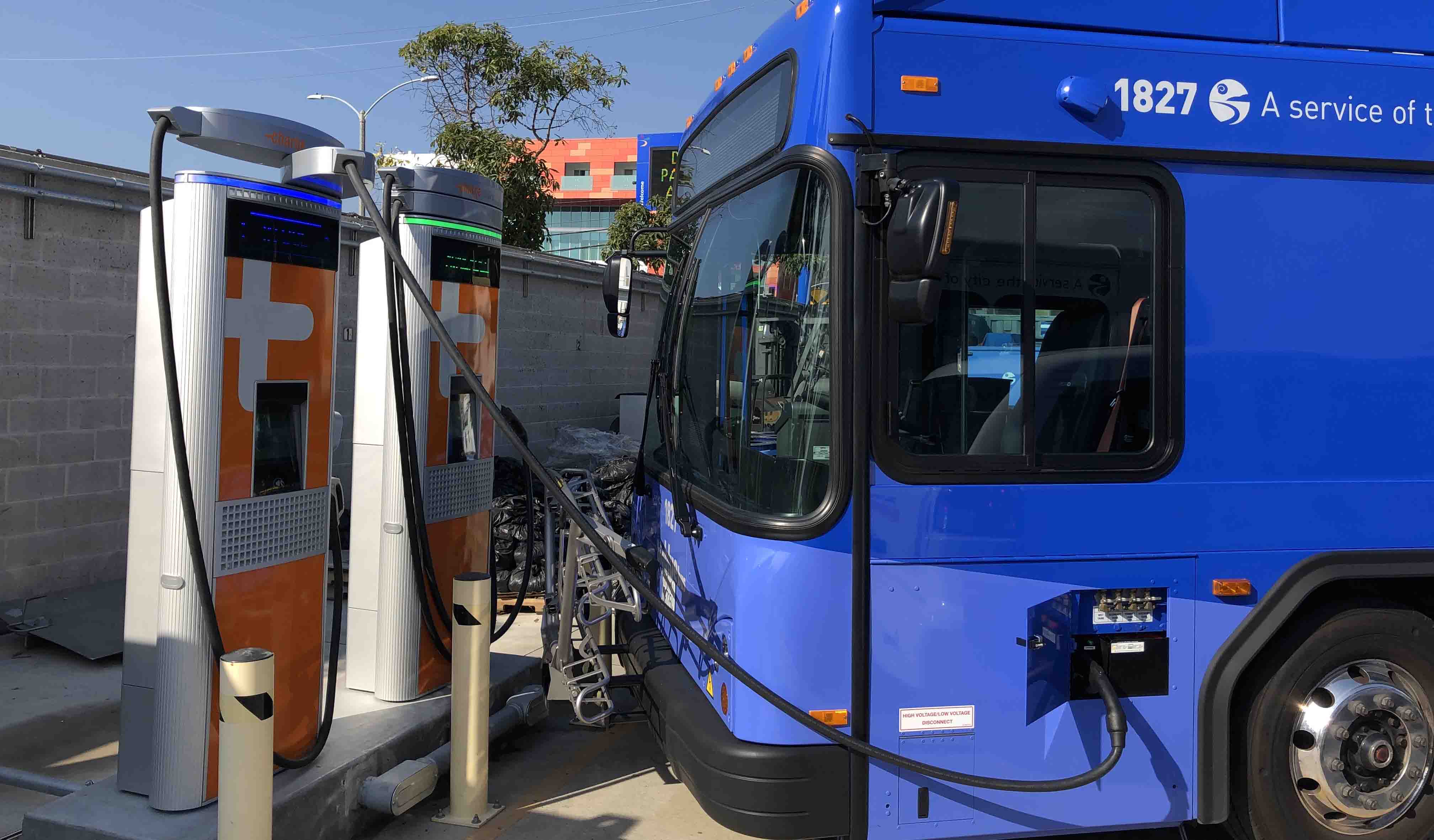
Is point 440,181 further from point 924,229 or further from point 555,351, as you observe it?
point 555,351

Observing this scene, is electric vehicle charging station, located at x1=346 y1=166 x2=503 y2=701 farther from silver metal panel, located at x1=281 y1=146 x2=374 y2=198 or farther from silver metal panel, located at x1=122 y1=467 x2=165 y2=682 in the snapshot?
silver metal panel, located at x1=122 y1=467 x2=165 y2=682

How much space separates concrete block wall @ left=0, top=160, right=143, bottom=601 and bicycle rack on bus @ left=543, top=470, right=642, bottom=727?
3.20 metres

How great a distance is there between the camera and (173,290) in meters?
3.41

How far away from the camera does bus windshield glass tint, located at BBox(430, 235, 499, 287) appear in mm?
4703

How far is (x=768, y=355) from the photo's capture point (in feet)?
10.7

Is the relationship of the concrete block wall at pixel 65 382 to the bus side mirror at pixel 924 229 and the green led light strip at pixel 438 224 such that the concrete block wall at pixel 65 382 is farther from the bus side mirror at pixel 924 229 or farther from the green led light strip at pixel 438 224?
the bus side mirror at pixel 924 229

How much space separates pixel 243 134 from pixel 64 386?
11.8ft

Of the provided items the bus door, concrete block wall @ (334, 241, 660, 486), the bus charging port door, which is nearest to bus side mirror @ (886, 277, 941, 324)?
the bus door

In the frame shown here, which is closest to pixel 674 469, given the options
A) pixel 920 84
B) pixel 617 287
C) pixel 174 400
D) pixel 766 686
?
pixel 766 686

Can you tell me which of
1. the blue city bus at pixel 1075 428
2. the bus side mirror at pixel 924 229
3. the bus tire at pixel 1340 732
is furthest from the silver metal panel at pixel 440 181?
the bus tire at pixel 1340 732

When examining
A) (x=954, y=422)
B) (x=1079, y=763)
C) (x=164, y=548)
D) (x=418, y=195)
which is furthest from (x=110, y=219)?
(x=1079, y=763)

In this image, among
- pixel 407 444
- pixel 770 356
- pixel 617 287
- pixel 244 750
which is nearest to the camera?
pixel 244 750

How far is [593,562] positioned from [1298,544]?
9.20 feet

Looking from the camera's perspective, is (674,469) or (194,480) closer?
(194,480)
